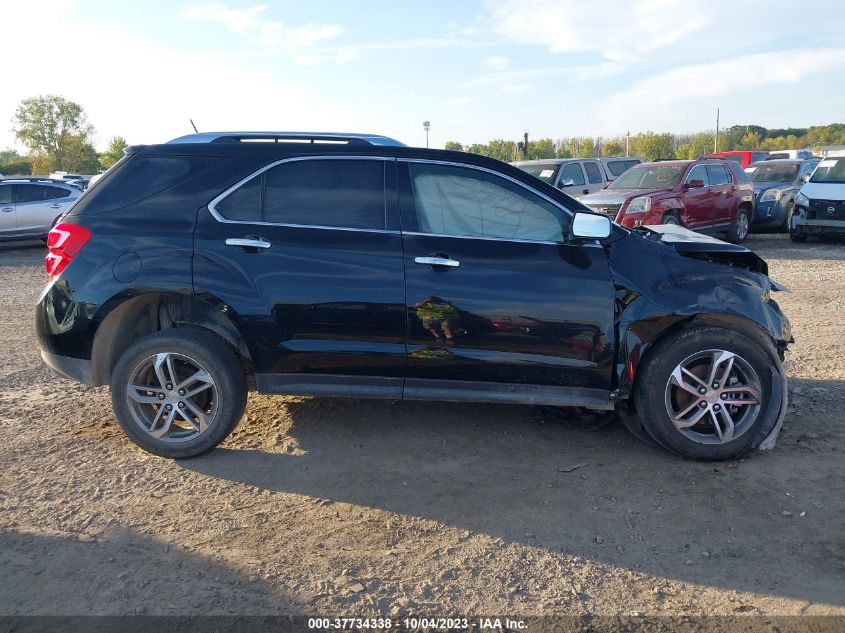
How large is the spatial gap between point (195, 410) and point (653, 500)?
2737mm

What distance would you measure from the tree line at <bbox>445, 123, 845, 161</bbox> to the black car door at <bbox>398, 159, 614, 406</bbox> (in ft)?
117

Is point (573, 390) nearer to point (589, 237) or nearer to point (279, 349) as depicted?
point (589, 237)

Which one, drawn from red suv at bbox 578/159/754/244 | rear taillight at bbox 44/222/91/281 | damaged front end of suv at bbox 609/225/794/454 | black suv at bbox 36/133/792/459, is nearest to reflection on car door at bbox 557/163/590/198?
red suv at bbox 578/159/754/244

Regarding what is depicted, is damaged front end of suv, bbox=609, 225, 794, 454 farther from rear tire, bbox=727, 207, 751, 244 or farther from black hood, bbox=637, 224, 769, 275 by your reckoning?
rear tire, bbox=727, 207, 751, 244

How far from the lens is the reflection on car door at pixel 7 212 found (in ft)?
53.0

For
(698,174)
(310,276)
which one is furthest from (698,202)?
(310,276)

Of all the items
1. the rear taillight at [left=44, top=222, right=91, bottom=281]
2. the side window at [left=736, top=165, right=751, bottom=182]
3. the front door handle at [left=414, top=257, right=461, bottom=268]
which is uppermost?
the side window at [left=736, top=165, right=751, bottom=182]

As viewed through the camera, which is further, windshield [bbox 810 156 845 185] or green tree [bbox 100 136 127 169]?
green tree [bbox 100 136 127 169]

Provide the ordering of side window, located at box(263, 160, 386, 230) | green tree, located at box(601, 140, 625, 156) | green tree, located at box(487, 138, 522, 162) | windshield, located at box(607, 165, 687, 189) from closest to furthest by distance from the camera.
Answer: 1. side window, located at box(263, 160, 386, 230)
2. windshield, located at box(607, 165, 687, 189)
3. green tree, located at box(487, 138, 522, 162)
4. green tree, located at box(601, 140, 625, 156)

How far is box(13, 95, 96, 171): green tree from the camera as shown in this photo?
57.6m

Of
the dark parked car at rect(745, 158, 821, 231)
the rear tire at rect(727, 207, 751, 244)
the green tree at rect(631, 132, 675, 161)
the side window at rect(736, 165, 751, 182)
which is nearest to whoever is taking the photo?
the rear tire at rect(727, 207, 751, 244)

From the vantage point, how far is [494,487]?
4.06m

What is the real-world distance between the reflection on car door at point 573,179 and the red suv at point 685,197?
6.24ft

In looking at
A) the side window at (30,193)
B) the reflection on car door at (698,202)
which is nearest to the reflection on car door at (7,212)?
the side window at (30,193)
